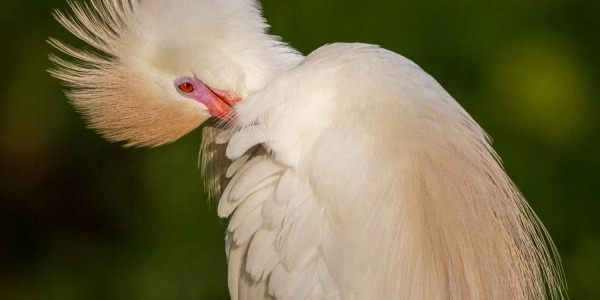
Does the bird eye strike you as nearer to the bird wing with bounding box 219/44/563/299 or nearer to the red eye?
the red eye

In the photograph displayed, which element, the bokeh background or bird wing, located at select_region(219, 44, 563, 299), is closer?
bird wing, located at select_region(219, 44, 563, 299)

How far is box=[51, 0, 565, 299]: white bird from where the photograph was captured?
122cm

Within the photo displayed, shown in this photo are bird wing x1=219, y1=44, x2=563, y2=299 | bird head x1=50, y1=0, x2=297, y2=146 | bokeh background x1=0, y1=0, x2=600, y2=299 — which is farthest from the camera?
bokeh background x1=0, y1=0, x2=600, y2=299

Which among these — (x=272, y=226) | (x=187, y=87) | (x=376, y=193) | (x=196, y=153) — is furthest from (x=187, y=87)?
(x=196, y=153)

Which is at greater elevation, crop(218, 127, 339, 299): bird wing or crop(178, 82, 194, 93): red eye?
crop(178, 82, 194, 93): red eye

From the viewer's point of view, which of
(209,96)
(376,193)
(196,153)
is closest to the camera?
(376,193)

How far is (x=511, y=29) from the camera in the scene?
9.39 feet

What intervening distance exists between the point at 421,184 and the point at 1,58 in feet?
5.93

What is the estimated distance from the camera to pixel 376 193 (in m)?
1.23

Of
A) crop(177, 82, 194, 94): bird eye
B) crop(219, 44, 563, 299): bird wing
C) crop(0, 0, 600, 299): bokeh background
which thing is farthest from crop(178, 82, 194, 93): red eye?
crop(0, 0, 600, 299): bokeh background

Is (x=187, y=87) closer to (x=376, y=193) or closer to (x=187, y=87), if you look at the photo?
(x=187, y=87)

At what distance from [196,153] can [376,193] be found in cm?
150

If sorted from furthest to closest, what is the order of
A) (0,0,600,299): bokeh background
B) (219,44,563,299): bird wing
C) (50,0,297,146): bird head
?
(0,0,600,299): bokeh background
(50,0,297,146): bird head
(219,44,563,299): bird wing

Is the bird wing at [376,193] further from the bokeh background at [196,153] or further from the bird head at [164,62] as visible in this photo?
the bokeh background at [196,153]
